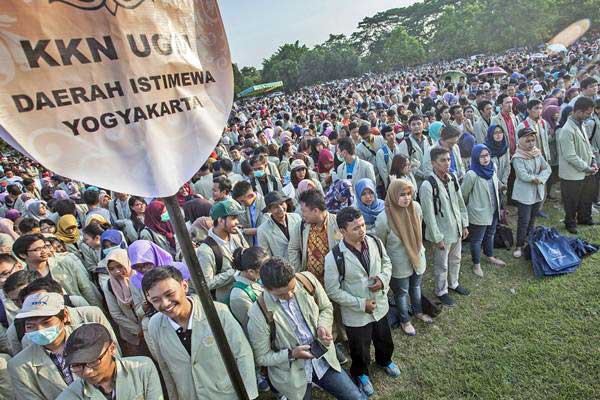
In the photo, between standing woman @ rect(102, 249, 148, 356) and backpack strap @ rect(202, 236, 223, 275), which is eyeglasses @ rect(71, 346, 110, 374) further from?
backpack strap @ rect(202, 236, 223, 275)

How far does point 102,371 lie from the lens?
2035mm

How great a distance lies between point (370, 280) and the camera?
3.23 m

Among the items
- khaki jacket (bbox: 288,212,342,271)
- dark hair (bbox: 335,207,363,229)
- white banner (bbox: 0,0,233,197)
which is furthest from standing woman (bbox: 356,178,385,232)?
white banner (bbox: 0,0,233,197)

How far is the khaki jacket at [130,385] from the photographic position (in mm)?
2053

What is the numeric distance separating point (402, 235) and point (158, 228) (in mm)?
3149

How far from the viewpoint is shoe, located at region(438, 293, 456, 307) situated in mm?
4373

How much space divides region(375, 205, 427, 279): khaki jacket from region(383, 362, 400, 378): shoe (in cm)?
94

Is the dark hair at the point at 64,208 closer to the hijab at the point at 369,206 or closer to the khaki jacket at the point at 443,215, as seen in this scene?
the hijab at the point at 369,206

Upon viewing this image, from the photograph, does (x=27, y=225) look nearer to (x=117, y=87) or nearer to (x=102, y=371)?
(x=102, y=371)

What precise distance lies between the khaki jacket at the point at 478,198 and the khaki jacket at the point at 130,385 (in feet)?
14.1

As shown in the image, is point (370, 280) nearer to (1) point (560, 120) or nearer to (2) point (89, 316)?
(2) point (89, 316)

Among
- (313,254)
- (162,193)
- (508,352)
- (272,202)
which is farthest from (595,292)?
(162,193)

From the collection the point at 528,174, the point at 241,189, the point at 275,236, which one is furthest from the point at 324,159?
the point at 528,174

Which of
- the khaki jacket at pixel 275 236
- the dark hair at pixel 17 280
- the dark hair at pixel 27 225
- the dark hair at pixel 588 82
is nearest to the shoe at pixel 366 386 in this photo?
the khaki jacket at pixel 275 236
